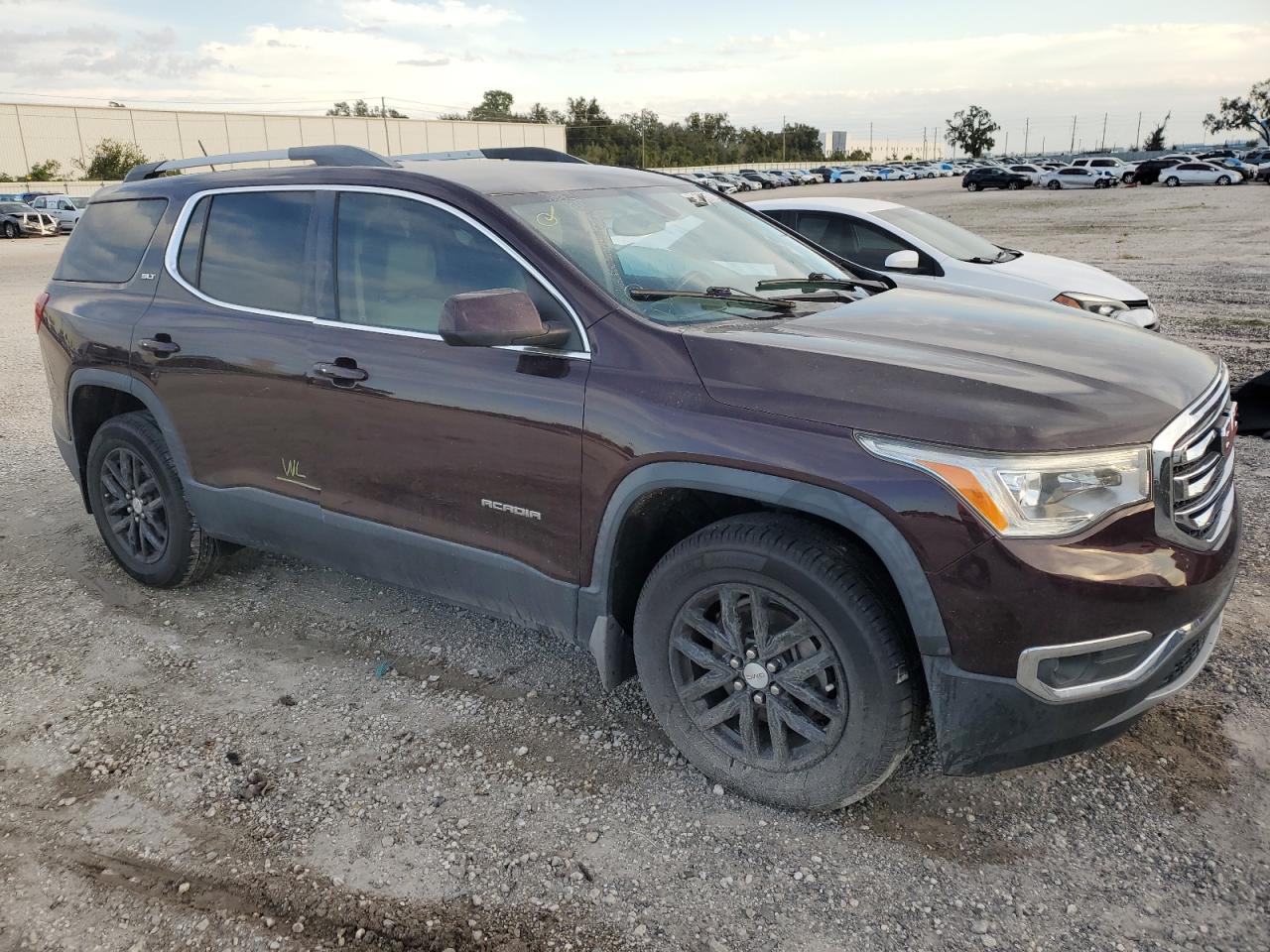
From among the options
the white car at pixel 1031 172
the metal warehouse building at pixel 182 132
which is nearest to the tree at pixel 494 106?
the metal warehouse building at pixel 182 132

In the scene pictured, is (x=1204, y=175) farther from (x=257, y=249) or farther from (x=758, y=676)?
(x=758, y=676)

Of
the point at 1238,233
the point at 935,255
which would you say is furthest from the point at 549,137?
the point at 935,255

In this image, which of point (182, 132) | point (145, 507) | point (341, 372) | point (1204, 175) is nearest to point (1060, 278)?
point (341, 372)

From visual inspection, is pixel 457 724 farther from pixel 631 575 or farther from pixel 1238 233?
pixel 1238 233

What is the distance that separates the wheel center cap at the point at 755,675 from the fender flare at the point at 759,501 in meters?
0.47

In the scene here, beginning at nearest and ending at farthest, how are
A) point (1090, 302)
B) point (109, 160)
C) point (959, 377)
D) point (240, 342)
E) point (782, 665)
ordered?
point (959, 377) → point (782, 665) → point (240, 342) → point (1090, 302) → point (109, 160)

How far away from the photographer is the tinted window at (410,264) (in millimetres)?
3199

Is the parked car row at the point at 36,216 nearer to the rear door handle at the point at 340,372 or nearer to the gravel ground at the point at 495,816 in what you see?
the gravel ground at the point at 495,816

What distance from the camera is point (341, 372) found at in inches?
138

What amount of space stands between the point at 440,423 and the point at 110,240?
240 centimetres

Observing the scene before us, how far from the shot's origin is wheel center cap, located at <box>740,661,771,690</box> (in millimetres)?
2816

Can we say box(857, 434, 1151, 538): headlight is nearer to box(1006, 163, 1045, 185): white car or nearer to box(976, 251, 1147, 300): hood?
box(976, 251, 1147, 300): hood

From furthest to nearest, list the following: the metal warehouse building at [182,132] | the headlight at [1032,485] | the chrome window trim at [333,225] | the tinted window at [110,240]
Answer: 1. the metal warehouse building at [182,132]
2. the tinted window at [110,240]
3. the chrome window trim at [333,225]
4. the headlight at [1032,485]

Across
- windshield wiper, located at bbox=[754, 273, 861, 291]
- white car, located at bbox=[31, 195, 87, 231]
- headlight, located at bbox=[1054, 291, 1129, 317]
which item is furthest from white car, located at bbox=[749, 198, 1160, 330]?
white car, located at bbox=[31, 195, 87, 231]
